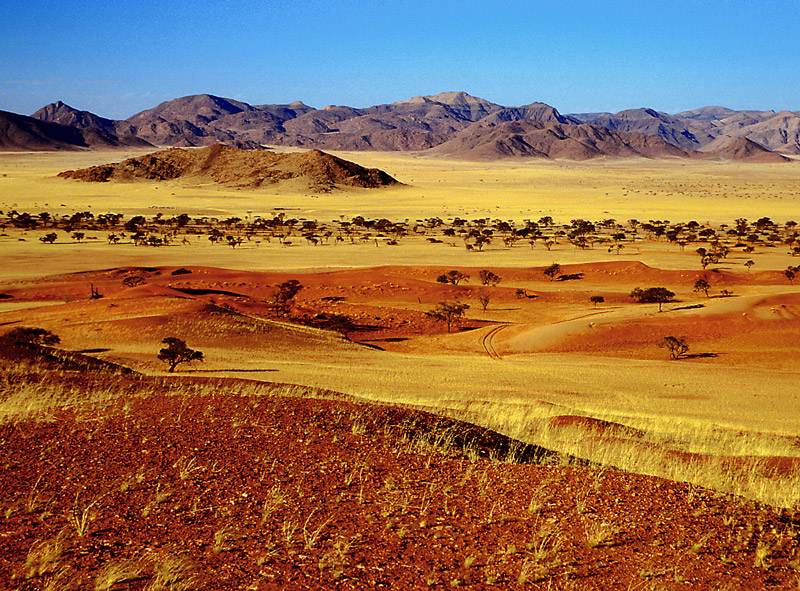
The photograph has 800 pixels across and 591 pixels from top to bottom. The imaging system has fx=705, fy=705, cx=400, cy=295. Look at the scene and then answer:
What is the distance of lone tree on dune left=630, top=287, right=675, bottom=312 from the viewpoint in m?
39.5

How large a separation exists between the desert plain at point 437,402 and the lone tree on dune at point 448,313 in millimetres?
356

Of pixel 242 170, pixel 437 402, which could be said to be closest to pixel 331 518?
pixel 437 402

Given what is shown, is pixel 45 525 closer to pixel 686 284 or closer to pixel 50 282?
pixel 50 282

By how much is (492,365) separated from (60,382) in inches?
624

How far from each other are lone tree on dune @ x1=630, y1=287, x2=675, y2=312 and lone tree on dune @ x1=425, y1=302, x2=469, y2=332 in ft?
36.0

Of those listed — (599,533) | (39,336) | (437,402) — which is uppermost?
(599,533)

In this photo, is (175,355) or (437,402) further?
(175,355)

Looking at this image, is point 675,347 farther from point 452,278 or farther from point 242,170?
point 242,170

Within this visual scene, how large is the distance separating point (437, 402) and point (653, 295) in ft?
86.3

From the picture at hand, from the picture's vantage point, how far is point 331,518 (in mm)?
7359

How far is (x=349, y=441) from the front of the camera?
10023 millimetres

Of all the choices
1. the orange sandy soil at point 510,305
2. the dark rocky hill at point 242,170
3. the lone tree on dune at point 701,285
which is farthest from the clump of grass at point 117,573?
the dark rocky hill at point 242,170

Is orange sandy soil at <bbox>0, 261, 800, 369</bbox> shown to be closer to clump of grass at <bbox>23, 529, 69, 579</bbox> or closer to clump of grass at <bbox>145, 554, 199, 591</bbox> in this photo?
clump of grass at <bbox>23, 529, 69, 579</bbox>

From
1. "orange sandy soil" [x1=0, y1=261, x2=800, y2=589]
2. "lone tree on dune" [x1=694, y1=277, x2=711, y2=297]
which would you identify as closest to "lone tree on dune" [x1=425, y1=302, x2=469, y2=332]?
"lone tree on dune" [x1=694, y1=277, x2=711, y2=297]
